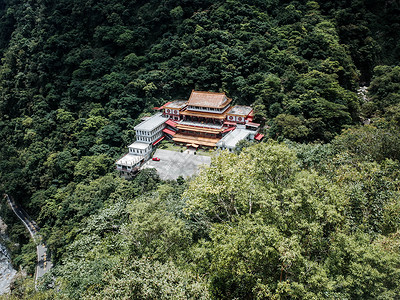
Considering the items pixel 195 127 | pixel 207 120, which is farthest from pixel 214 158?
pixel 207 120

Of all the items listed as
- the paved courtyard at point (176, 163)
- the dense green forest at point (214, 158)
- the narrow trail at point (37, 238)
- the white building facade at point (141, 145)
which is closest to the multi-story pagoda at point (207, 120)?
the white building facade at point (141, 145)

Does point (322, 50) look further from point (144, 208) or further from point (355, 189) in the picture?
point (144, 208)

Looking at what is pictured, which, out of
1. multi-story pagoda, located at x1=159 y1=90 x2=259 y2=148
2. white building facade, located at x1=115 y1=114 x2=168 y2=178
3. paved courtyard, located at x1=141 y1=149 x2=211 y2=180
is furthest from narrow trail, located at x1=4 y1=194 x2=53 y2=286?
multi-story pagoda, located at x1=159 y1=90 x2=259 y2=148

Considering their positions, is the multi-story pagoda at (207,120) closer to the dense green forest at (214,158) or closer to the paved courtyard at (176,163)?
the paved courtyard at (176,163)

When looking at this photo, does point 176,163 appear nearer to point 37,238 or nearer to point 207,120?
point 207,120

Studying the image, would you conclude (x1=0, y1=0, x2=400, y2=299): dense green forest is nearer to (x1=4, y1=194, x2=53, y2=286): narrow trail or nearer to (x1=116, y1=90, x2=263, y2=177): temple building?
(x1=4, y1=194, x2=53, y2=286): narrow trail

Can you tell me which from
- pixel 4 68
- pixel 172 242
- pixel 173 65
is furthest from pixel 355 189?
pixel 4 68
